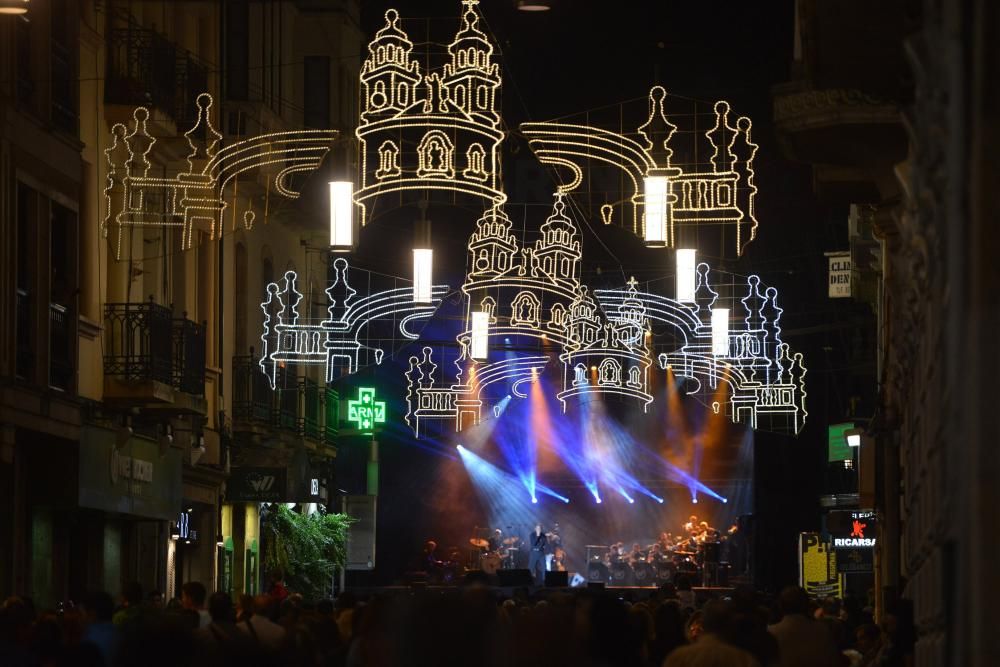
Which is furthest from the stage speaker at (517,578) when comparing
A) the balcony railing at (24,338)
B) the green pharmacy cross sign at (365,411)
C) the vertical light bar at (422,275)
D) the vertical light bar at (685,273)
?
the balcony railing at (24,338)

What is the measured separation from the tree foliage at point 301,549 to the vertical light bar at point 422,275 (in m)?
13.3

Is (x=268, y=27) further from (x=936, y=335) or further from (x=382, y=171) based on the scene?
(x=936, y=335)

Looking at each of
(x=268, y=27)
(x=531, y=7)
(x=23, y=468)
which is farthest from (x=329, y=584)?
(x=531, y=7)

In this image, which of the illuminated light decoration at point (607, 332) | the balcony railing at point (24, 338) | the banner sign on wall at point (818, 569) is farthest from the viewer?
the banner sign on wall at point (818, 569)

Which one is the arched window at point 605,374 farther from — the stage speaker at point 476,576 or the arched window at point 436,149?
the stage speaker at point 476,576

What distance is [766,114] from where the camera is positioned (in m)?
32.7

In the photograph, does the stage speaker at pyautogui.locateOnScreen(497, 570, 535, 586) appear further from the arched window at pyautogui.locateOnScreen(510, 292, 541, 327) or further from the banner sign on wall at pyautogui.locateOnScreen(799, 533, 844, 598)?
the arched window at pyautogui.locateOnScreen(510, 292, 541, 327)

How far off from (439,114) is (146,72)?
29.3 feet

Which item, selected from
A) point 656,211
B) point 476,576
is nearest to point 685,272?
point 656,211

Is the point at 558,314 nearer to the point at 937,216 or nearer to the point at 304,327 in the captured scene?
the point at 304,327

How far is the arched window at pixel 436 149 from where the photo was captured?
66.2 ft

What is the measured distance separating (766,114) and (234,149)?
43.8 ft

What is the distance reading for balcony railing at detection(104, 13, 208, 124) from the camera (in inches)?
1076

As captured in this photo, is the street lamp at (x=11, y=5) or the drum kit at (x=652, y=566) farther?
the drum kit at (x=652, y=566)
